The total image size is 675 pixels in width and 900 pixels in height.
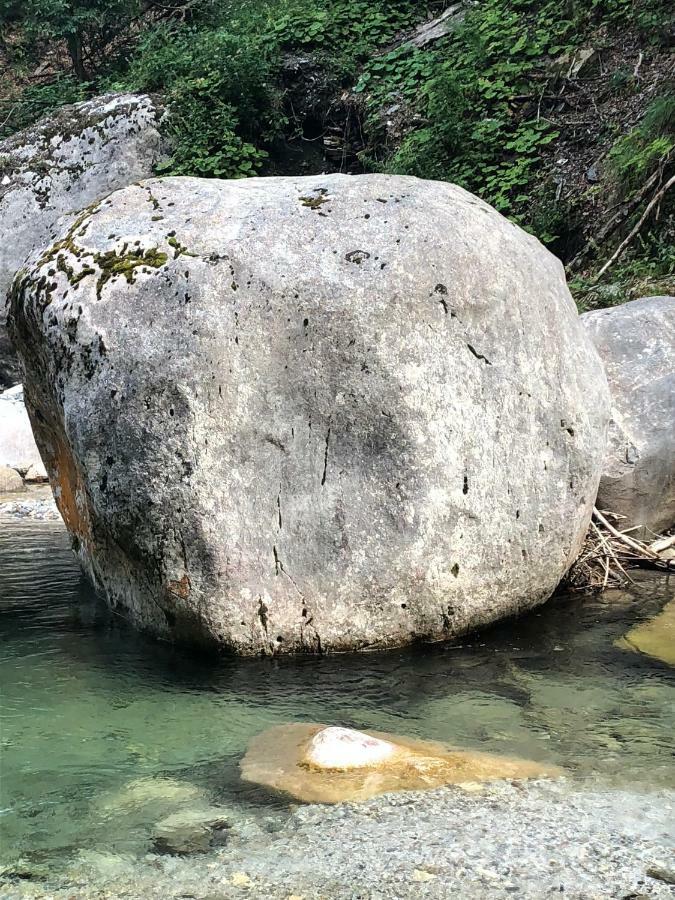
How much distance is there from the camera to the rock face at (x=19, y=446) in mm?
9500

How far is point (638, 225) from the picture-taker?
8.20 metres

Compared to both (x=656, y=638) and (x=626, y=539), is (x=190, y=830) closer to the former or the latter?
(x=656, y=638)

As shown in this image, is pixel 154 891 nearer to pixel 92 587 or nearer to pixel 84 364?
pixel 84 364

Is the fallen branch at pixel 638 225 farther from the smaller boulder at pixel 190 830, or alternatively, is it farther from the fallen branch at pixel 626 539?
→ the smaller boulder at pixel 190 830

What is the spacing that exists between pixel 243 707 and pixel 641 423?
337cm

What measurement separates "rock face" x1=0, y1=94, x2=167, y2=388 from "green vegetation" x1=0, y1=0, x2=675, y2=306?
0.40 m

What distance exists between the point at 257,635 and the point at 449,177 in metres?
7.53

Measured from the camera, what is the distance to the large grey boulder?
546 cm

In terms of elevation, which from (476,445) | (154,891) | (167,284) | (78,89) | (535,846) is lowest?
(535,846)

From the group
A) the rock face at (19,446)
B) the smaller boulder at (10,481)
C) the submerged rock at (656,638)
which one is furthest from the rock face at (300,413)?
the rock face at (19,446)

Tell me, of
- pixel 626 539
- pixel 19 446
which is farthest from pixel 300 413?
pixel 19 446

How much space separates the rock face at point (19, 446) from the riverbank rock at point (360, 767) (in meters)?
7.22

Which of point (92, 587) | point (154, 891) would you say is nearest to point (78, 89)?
point (92, 587)

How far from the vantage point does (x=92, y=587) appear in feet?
16.7
